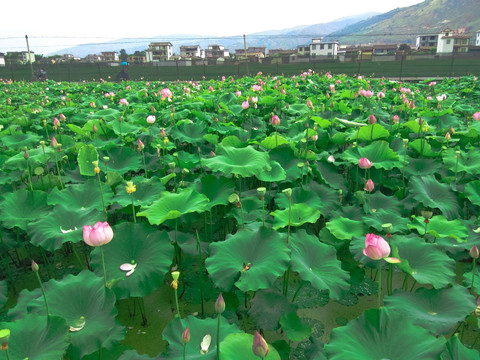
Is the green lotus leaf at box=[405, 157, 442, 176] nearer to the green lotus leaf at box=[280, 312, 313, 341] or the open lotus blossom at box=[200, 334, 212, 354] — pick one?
the green lotus leaf at box=[280, 312, 313, 341]

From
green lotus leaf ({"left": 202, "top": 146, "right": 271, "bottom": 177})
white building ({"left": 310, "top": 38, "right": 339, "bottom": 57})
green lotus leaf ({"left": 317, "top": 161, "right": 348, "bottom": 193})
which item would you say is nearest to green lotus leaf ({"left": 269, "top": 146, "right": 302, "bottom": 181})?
green lotus leaf ({"left": 317, "top": 161, "right": 348, "bottom": 193})

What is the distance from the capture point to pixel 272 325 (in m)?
1.17

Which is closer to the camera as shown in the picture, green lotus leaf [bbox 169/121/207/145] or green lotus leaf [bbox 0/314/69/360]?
green lotus leaf [bbox 0/314/69/360]

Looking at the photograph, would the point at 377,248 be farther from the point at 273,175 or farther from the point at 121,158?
the point at 121,158

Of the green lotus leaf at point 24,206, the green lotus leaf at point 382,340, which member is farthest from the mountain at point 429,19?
the green lotus leaf at point 382,340

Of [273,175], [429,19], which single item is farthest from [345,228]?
[429,19]

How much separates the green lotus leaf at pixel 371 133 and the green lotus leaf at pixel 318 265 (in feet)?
3.90

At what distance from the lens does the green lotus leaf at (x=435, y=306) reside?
3.24 feet

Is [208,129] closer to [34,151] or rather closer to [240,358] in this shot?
[34,151]

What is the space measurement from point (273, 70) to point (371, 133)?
14.0 metres

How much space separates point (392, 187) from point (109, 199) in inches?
58.7

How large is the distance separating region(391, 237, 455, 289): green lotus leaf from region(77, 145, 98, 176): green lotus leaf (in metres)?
1.51

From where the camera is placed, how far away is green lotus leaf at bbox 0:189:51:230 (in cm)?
156

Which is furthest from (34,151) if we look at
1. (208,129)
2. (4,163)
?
(208,129)
